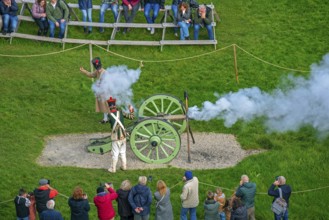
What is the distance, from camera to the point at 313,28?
22.2 metres

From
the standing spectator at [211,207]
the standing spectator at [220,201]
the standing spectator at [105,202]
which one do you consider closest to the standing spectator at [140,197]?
the standing spectator at [105,202]

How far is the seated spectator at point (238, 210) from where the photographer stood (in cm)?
1287

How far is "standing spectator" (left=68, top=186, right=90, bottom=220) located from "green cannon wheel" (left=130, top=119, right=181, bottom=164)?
3.14m

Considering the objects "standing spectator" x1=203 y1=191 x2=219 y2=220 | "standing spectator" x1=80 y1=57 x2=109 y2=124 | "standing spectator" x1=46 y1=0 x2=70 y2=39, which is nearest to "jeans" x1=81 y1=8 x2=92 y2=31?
"standing spectator" x1=46 y1=0 x2=70 y2=39

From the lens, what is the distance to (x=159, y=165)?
16219 millimetres

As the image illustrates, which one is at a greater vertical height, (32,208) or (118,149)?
(118,149)

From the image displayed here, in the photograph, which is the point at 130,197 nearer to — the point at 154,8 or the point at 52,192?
the point at 52,192

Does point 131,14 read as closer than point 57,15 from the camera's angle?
No

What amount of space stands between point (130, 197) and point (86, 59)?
812 centimetres

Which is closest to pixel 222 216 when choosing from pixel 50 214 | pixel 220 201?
pixel 220 201

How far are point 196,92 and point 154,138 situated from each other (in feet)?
11.7

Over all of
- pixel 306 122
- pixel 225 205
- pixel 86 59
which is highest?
pixel 86 59

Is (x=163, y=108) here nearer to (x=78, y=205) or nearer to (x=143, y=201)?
(x=143, y=201)

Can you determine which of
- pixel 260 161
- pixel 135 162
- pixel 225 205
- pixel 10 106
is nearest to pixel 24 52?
pixel 10 106
